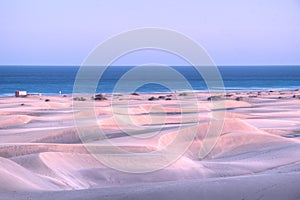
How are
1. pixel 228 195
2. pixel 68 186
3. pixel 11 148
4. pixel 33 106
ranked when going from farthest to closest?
pixel 33 106
pixel 11 148
pixel 68 186
pixel 228 195

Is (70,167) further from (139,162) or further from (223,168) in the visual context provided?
(223,168)

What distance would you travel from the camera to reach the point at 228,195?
22.6 feet

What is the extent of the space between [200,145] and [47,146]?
4.39m

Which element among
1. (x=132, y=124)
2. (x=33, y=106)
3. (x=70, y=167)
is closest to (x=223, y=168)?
(x=70, y=167)

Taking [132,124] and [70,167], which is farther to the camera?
[132,124]

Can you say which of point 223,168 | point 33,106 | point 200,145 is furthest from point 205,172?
point 33,106

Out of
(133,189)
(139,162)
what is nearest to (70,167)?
(139,162)

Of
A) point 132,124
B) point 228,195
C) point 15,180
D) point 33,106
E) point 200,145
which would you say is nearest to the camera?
point 228,195

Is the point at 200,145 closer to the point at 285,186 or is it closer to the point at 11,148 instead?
the point at 11,148

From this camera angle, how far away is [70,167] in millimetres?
12039

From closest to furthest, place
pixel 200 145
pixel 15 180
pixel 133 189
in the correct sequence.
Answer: pixel 133 189, pixel 15 180, pixel 200 145

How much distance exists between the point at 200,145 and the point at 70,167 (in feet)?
17.4

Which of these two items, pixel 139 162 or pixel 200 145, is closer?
pixel 139 162

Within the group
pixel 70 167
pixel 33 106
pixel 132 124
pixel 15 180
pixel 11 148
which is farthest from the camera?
pixel 33 106
